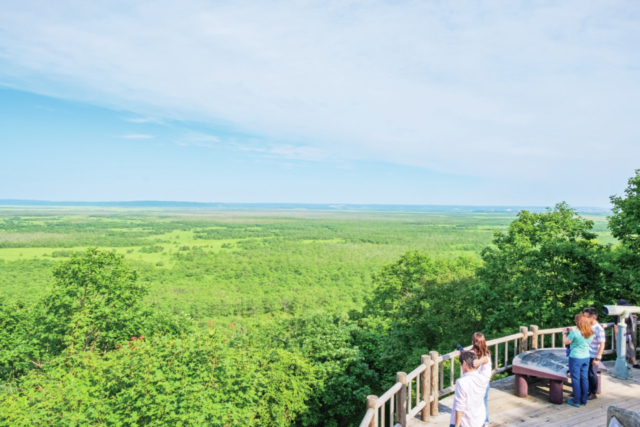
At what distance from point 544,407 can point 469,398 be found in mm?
3057

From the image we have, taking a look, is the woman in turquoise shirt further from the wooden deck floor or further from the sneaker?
the wooden deck floor

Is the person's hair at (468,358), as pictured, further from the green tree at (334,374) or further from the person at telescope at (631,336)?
the green tree at (334,374)

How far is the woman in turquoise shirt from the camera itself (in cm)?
607

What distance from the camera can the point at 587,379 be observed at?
6.30 metres

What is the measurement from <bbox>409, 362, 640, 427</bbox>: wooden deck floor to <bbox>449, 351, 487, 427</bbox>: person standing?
1685 millimetres

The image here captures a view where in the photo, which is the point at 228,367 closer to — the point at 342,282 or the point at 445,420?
the point at 445,420

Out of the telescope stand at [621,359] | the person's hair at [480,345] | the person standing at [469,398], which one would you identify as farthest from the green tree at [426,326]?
the person standing at [469,398]

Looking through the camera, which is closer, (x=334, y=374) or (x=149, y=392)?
(x=149, y=392)

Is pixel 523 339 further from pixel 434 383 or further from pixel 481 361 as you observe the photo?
pixel 481 361

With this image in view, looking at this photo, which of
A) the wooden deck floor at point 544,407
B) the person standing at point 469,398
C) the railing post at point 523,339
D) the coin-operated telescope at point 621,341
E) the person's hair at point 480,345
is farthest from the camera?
the railing post at point 523,339

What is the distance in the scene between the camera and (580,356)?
6.19m

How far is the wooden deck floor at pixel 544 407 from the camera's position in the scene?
5.98 meters

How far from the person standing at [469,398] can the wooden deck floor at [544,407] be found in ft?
5.53

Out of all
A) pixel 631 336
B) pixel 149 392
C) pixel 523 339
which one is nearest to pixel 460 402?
pixel 523 339
